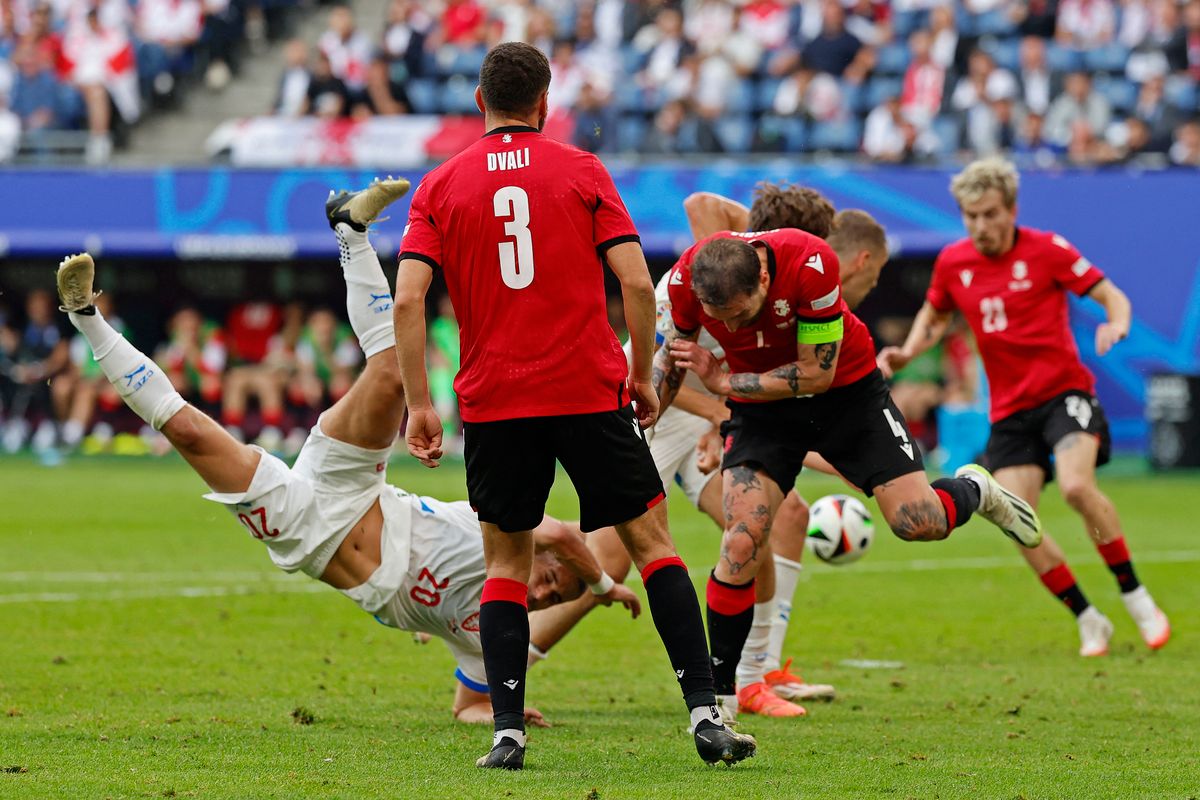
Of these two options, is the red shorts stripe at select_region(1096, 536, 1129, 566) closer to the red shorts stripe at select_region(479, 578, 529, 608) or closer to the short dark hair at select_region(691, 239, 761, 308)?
the short dark hair at select_region(691, 239, 761, 308)

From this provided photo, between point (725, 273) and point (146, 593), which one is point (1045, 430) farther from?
point (146, 593)

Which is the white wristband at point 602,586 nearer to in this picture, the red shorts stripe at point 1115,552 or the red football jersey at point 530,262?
the red football jersey at point 530,262

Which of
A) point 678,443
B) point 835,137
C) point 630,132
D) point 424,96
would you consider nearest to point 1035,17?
point 835,137

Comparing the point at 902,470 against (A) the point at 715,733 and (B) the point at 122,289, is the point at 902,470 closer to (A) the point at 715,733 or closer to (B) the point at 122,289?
(A) the point at 715,733

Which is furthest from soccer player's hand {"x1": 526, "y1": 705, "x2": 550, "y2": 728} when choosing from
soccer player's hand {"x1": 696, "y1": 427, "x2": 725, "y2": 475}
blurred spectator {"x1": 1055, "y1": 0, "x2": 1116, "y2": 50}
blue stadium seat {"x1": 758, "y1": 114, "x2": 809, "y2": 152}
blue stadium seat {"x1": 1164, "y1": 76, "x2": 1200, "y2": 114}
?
blurred spectator {"x1": 1055, "y1": 0, "x2": 1116, "y2": 50}

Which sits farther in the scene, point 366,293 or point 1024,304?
point 1024,304

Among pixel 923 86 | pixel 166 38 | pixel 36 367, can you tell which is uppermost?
pixel 166 38

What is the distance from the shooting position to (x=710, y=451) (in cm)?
710

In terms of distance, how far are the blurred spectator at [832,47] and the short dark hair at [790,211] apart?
15614mm

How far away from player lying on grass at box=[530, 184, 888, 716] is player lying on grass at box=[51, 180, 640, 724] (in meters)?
0.54

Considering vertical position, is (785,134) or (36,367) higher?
(785,134)

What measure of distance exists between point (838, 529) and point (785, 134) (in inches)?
550

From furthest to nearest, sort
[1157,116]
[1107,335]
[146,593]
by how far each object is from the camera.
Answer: [1157,116]
[146,593]
[1107,335]

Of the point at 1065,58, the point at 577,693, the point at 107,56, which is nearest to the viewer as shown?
the point at 577,693
